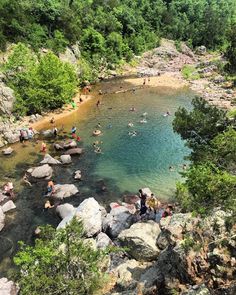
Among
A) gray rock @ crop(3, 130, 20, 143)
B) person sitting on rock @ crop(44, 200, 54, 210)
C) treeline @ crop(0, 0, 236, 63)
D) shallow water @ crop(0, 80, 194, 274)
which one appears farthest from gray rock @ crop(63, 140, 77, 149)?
treeline @ crop(0, 0, 236, 63)

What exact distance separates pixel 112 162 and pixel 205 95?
39.4 m

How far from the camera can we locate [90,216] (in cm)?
2925

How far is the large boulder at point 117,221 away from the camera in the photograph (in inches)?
1139

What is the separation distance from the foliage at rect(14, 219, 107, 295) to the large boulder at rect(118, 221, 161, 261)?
16.3ft

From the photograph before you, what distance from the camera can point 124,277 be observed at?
2136 cm

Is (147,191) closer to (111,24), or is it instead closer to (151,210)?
(151,210)

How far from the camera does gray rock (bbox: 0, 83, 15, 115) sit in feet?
175

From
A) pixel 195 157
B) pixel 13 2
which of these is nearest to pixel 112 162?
pixel 195 157

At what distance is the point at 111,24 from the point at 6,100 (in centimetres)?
5786

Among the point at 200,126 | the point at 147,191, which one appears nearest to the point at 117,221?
the point at 147,191

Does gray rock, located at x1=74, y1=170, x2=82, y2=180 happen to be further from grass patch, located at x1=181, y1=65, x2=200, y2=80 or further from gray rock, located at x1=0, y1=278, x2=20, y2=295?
grass patch, located at x1=181, y1=65, x2=200, y2=80

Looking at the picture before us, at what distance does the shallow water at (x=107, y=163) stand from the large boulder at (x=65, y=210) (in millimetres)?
654

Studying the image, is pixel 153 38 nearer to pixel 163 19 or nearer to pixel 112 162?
pixel 163 19

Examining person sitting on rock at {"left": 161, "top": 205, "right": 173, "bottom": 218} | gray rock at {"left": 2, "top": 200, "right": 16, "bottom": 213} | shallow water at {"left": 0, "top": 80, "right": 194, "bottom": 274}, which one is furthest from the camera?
gray rock at {"left": 2, "top": 200, "right": 16, "bottom": 213}
